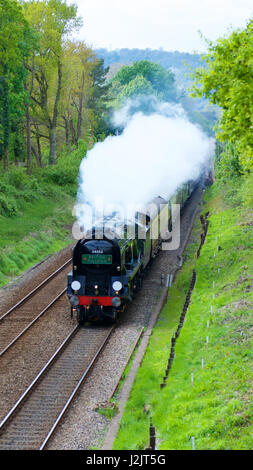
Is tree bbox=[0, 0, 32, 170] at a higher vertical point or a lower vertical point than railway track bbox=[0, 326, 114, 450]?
higher

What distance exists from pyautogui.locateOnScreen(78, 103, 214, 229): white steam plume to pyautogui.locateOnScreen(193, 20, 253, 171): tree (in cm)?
847

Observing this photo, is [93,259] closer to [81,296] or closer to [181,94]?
[81,296]

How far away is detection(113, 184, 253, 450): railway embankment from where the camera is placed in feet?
33.5

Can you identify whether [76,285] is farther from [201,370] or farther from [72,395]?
[201,370]

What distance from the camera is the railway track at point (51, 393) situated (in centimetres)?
1132

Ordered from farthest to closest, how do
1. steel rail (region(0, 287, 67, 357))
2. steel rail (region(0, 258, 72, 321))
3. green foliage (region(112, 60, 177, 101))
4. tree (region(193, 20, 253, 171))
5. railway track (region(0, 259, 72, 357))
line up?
green foliage (region(112, 60, 177, 101)) → steel rail (region(0, 258, 72, 321)) → railway track (region(0, 259, 72, 357)) → steel rail (region(0, 287, 67, 357)) → tree (region(193, 20, 253, 171))

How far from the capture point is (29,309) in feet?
66.1

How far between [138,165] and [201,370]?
14.1 metres

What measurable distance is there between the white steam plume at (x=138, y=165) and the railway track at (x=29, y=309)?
3712 mm

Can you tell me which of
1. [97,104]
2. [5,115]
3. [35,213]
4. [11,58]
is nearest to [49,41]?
[11,58]

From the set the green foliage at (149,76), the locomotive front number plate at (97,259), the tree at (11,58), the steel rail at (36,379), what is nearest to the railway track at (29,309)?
the steel rail at (36,379)

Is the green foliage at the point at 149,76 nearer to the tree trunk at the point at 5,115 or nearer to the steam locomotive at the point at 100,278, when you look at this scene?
the tree trunk at the point at 5,115

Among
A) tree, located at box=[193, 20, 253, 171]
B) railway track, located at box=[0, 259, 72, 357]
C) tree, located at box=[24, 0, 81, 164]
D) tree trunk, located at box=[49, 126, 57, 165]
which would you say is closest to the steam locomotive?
railway track, located at box=[0, 259, 72, 357]

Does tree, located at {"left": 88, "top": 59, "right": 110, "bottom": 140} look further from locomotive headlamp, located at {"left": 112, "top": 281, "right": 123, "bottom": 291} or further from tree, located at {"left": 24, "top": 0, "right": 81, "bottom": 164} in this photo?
locomotive headlamp, located at {"left": 112, "top": 281, "right": 123, "bottom": 291}
